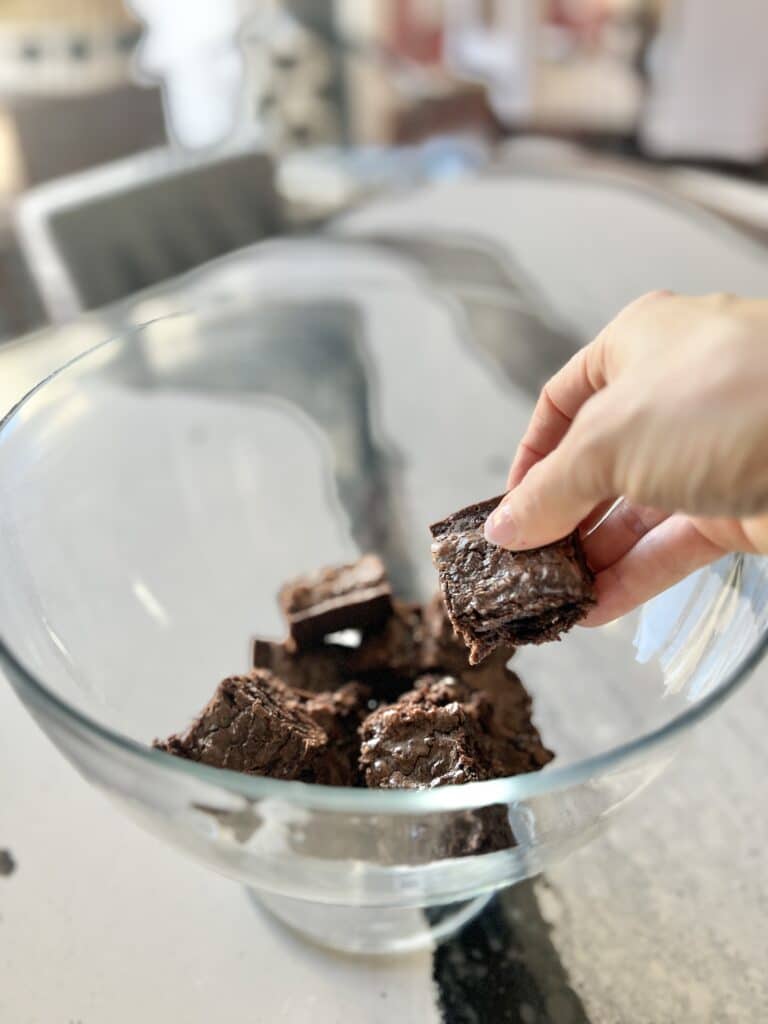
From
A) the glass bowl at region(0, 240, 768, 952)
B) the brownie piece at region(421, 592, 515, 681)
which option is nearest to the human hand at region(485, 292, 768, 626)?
the glass bowl at region(0, 240, 768, 952)

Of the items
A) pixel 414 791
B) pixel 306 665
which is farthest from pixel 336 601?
pixel 414 791

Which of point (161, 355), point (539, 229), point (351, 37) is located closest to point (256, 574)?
point (161, 355)

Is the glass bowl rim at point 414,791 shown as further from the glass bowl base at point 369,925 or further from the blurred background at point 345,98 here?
the blurred background at point 345,98

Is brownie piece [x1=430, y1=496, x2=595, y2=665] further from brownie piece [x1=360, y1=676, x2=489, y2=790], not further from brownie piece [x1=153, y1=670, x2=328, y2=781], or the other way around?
brownie piece [x1=153, y1=670, x2=328, y2=781]

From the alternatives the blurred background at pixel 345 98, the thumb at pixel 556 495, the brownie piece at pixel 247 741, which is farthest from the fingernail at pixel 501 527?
the blurred background at pixel 345 98

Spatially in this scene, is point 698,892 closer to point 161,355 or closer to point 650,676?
point 650,676

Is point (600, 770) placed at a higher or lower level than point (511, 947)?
higher
